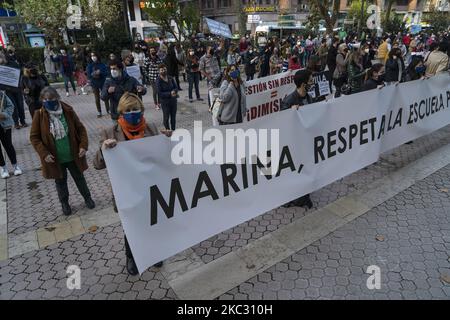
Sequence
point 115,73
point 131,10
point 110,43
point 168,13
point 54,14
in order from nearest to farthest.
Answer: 1. point 115,73
2. point 110,43
3. point 168,13
4. point 54,14
5. point 131,10

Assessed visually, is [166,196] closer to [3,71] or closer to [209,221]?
[209,221]

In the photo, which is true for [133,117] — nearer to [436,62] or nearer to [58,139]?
[58,139]

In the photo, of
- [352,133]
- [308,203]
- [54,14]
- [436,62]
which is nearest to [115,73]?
[308,203]

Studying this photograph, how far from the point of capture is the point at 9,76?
23.2 ft

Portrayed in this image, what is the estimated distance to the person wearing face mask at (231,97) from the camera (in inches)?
221

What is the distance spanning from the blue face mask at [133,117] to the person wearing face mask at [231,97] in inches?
103

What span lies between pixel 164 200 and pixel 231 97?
3094 mm

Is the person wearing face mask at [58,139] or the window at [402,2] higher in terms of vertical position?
the window at [402,2]

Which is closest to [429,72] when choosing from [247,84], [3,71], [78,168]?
[247,84]

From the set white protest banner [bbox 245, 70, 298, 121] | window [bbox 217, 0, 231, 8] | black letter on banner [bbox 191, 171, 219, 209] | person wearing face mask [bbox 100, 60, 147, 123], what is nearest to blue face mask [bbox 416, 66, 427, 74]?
white protest banner [bbox 245, 70, 298, 121]

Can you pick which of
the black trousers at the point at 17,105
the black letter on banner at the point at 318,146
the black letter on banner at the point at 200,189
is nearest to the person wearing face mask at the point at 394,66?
the black letter on banner at the point at 318,146

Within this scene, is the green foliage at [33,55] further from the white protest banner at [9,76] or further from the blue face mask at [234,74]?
the blue face mask at [234,74]

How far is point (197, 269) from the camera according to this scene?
140 inches

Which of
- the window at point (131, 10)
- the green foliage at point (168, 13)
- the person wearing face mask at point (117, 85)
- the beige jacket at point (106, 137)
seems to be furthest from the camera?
the window at point (131, 10)
